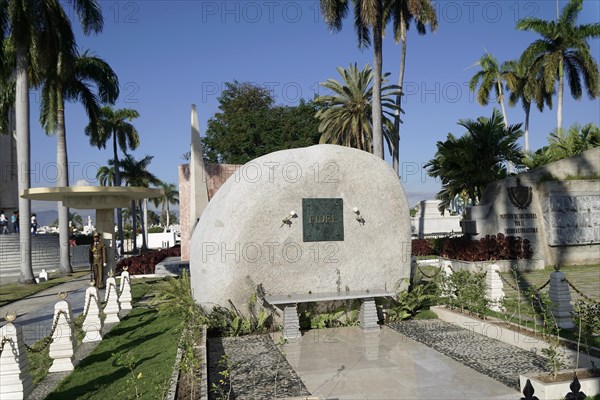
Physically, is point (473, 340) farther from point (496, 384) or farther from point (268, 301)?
point (268, 301)

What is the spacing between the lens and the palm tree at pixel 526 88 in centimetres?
3406

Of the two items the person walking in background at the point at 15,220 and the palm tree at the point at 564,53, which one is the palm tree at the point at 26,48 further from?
the palm tree at the point at 564,53

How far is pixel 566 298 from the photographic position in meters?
8.77

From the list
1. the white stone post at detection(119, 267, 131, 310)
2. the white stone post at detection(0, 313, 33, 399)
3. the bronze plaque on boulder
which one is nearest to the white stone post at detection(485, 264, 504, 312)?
the bronze plaque on boulder

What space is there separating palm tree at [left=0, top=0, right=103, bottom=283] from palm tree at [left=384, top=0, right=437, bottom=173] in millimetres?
15970

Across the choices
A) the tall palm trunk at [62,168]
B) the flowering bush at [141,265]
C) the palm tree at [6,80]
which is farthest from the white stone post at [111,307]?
the palm tree at [6,80]

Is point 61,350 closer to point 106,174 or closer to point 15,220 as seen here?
point 15,220

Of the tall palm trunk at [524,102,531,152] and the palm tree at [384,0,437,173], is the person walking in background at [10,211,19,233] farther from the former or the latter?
the tall palm trunk at [524,102,531,152]

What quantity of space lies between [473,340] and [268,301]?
3818 mm

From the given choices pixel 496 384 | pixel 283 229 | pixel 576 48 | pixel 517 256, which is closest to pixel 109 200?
pixel 283 229

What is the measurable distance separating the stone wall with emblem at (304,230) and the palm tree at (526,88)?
28071 mm

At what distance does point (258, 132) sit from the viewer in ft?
134

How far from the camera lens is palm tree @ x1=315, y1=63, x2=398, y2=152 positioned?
33.2 meters

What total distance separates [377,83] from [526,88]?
20.7m
